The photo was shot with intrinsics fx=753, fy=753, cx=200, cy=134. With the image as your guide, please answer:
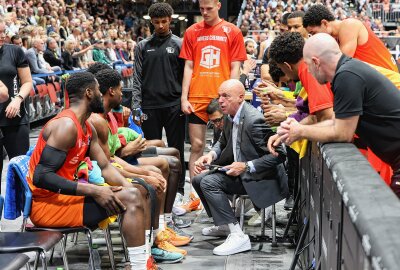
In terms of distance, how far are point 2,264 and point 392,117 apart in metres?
2.08

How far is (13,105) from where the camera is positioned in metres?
6.15

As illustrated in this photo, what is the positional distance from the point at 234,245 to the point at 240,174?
0.60m

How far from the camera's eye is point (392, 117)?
3.86 metres

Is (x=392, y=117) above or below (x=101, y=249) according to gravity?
above

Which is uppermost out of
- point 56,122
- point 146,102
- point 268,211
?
point 56,122

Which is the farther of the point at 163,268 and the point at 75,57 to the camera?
the point at 75,57

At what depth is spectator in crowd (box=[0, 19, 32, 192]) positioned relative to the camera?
20.4 feet

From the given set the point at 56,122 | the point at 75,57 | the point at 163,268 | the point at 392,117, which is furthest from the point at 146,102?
the point at 75,57

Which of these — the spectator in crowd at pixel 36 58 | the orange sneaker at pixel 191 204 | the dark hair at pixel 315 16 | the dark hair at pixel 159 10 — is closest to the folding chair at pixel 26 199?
the dark hair at pixel 315 16

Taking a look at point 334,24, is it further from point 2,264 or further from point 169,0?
point 169,0

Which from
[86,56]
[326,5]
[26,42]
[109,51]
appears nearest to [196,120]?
[26,42]

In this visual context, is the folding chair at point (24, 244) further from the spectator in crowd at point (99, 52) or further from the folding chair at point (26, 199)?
the spectator in crowd at point (99, 52)

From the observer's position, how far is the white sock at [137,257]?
5035 mm

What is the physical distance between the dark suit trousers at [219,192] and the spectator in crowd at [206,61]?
1.13m
